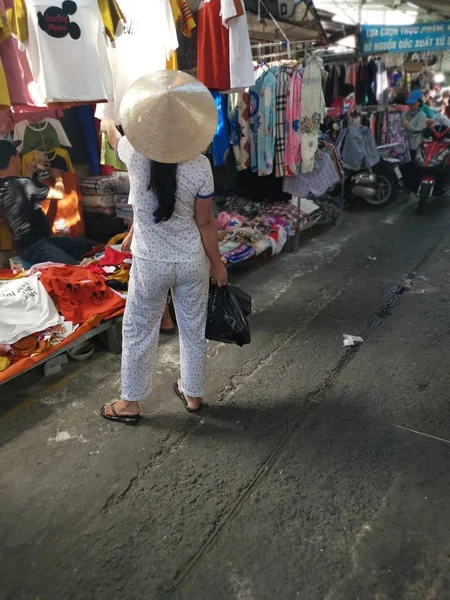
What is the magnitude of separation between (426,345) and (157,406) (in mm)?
2190

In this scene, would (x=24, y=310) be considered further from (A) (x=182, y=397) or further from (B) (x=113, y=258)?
(A) (x=182, y=397)

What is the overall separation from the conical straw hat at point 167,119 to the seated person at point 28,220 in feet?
7.39

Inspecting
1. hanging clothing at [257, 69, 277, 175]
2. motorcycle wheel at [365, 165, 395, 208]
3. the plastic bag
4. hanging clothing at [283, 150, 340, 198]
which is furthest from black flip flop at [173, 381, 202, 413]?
motorcycle wheel at [365, 165, 395, 208]

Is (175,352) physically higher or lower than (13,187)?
lower

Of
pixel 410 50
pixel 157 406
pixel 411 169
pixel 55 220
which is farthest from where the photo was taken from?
pixel 410 50

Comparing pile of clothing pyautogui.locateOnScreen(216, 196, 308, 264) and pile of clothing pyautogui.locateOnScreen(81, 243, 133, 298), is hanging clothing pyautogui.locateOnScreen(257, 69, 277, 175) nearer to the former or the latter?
pile of clothing pyautogui.locateOnScreen(216, 196, 308, 264)

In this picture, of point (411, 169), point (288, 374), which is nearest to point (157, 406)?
point (288, 374)

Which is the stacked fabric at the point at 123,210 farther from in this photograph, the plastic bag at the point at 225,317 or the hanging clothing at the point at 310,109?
the plastic bag at the point at 225,317

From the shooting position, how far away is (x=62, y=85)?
3.72m

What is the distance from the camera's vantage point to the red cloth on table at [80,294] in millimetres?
3571

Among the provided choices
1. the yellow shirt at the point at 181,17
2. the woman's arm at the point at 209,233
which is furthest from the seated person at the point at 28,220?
the woman's arm at the point at 209,233

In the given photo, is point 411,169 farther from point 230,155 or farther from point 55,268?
point 55,268

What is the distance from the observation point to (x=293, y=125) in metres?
5.34

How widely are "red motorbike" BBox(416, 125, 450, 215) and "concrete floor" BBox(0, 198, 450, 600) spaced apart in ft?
15.6
